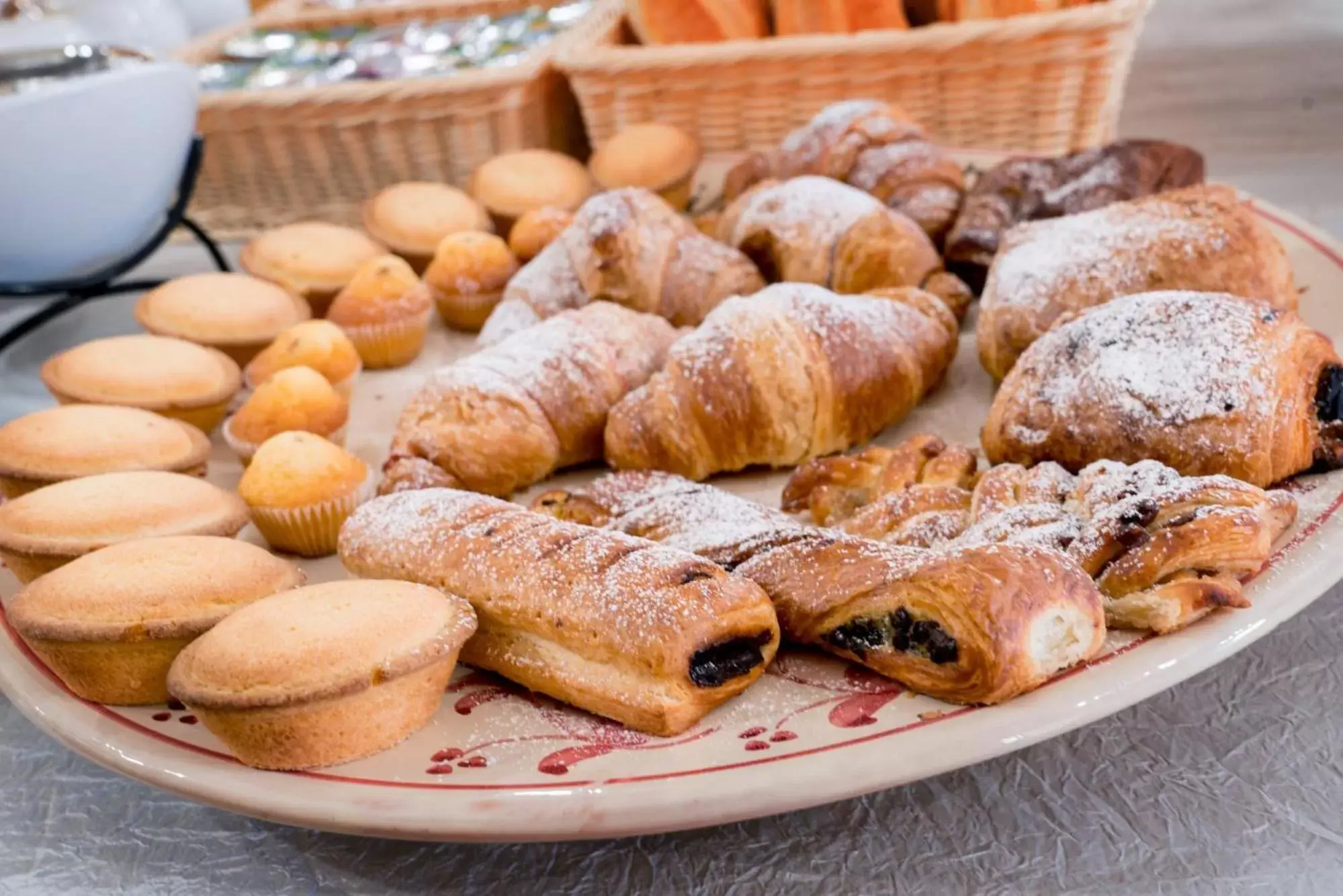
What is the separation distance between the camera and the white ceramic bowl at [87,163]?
1.79 m

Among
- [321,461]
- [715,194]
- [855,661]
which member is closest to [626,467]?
[321,461]

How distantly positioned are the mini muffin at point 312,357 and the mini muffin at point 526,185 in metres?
0.60

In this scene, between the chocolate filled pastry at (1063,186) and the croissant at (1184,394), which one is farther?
the chocolate filled pastry at (1063,186)

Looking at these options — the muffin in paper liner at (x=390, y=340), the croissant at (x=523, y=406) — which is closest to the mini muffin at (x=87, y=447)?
the croissant at (x=523, y=406)

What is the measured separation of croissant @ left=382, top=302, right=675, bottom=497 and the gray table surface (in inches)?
18.9

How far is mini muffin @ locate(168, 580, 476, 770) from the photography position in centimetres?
94

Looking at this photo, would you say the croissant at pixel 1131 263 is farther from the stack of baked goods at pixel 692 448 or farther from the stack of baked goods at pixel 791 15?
the stack of baked goods at pixel 791 15

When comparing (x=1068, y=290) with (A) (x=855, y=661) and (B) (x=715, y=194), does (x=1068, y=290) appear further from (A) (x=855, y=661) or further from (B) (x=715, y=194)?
(B) (x=715, y=194)

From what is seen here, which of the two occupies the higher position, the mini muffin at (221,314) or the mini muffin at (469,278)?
the mini muffin at (221,314)

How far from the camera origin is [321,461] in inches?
55.4

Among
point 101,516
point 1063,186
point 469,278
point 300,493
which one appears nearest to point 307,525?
point 300,493

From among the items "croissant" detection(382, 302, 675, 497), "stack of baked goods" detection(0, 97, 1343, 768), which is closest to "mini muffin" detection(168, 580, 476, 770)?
"stack of baked goods" detection(0, 97, 1343, 768)

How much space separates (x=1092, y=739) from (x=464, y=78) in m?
1.79

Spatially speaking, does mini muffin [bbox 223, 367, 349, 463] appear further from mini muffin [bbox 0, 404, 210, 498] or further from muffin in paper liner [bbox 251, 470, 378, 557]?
muffin in paper liner [bbox 251, 470, 378, 557]
